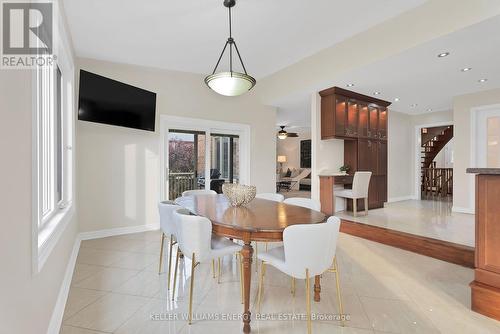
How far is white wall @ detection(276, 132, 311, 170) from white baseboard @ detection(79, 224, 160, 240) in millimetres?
8394

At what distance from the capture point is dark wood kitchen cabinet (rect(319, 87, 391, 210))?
496cm

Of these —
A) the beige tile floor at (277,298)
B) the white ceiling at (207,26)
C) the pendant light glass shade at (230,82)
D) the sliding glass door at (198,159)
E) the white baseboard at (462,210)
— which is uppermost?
the white ceiling at (207,26)

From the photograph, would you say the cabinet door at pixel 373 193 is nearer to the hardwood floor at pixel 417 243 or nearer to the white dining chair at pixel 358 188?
the white dining chair at pixel 358 188

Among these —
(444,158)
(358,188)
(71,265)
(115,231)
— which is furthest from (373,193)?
(444,158)

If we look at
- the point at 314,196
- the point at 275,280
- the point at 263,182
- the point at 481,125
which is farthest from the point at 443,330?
the point at 481,125

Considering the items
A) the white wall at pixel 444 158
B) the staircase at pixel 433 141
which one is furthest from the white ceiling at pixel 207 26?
the white wall at pixel 444 158

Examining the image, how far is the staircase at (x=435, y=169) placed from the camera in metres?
8.15

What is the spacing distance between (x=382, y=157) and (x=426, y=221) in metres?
1.92

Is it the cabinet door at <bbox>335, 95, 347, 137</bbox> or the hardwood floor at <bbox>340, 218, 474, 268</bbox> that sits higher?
the cabinet door at <bbox>335, 95, 347, 137</bbox>

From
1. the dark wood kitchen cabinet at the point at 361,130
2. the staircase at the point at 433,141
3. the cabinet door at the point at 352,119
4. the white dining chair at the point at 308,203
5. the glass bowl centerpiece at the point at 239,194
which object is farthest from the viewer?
the staircase at the point at 433,141

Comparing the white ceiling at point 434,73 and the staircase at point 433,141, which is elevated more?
the white ceiling at point 434,73

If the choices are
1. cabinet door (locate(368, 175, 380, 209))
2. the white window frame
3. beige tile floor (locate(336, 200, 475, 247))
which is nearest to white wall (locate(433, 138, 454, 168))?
beige tile floor (locate(336, 200, 475, 247))

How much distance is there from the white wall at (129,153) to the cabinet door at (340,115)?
86.6 inches

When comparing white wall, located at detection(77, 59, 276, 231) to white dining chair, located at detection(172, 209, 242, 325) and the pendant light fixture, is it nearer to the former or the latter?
the pendant light fixture
